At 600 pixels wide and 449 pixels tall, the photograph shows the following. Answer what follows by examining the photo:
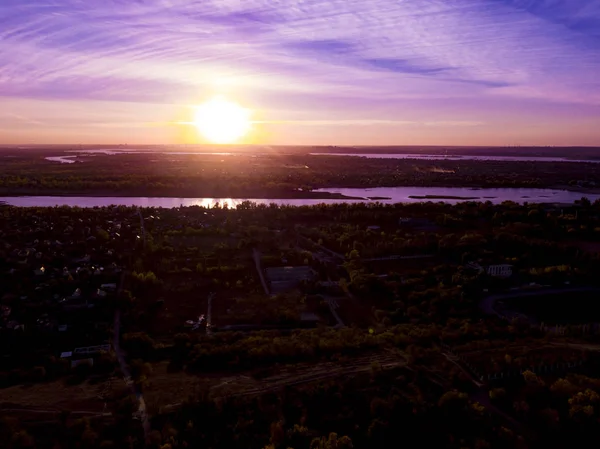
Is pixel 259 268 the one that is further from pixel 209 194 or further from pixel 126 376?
pixel 209 194

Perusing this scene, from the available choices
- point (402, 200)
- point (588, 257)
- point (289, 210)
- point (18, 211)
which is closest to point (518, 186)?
point (402, 200)

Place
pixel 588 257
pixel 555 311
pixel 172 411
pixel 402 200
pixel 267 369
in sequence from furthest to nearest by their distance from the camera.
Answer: pixel 402 200 < pixel 588 257 < pixel 555 311 < pixel 267 369 < pixel 172 411

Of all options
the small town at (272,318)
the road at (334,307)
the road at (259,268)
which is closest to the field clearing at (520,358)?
the small town at (272,318)

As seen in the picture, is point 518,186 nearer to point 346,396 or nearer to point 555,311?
point 555,311

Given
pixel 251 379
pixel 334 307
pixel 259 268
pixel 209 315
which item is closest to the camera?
pixel 251 379

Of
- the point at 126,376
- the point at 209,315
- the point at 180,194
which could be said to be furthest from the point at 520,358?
the point at 180,194

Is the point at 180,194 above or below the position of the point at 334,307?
above

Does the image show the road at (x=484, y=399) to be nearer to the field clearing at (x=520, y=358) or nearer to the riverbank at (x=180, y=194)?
the field clearing at (x=520, y=358)

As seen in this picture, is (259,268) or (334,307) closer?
(334,307)

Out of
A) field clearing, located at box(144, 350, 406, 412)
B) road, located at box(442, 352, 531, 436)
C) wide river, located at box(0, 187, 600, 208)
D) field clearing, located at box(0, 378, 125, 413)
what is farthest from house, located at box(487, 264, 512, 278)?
wide river, located at box(0, 187, 600, 208)
